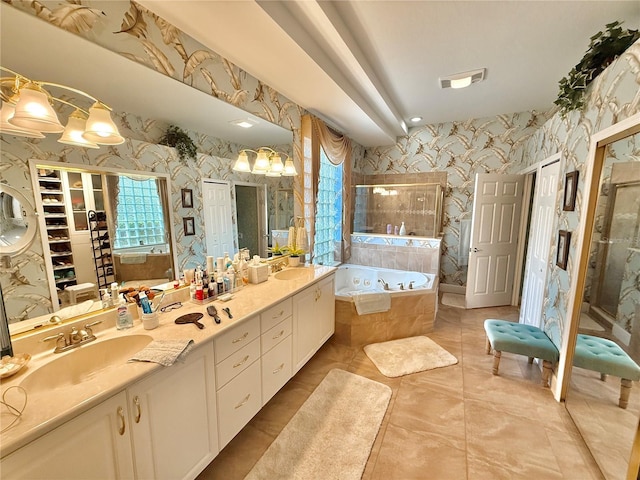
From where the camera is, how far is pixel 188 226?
6.00ft

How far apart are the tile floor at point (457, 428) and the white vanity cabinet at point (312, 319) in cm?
24

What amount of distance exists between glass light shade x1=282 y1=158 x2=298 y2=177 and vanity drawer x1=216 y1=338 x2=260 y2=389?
63.1 inches

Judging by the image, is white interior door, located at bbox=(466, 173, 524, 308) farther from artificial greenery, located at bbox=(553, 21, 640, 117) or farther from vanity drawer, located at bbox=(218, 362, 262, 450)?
vanity drawer, located at bbox=(218, 362, 262, 450)

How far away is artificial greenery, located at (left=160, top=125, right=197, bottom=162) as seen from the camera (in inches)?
64.2

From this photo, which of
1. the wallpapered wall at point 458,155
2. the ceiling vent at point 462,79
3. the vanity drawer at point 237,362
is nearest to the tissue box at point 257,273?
the vanity drawer at point 237,362

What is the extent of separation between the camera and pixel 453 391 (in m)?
2.14

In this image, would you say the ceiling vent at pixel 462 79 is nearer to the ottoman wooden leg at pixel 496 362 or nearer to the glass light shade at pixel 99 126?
the ottoman wooden leg at pixel 496 362

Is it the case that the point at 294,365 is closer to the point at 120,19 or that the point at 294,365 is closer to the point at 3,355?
the point at 3,355

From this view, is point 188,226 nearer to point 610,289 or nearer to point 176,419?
point 176,419

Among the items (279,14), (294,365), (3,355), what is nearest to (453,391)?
(294,365)

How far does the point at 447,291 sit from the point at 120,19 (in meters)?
4.92

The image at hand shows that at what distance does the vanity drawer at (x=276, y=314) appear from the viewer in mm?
1720

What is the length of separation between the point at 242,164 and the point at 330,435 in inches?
83.0

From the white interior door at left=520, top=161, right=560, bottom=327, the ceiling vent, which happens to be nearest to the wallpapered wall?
the white interior door at left=520, top=161, right=560, bottom=327
